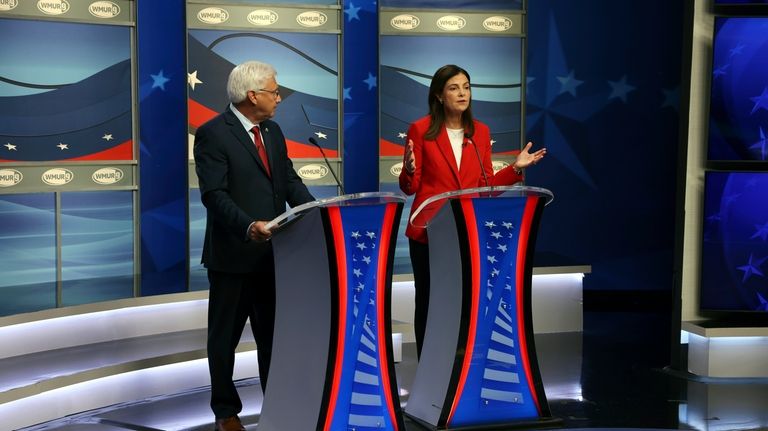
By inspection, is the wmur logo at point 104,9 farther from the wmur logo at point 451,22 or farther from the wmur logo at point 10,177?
the wmur logo at point 451,22

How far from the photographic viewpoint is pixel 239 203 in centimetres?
→ 384

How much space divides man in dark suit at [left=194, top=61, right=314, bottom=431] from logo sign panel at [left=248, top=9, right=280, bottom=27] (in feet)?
9.42

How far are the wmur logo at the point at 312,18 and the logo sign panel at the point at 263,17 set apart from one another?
6.4 inches

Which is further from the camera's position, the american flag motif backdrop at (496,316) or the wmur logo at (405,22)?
the wmur logo at (405,22)

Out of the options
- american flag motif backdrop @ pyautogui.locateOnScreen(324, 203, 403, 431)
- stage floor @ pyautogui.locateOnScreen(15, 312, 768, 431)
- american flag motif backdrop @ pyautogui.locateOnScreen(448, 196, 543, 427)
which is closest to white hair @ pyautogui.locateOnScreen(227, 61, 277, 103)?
american flag motif backdrop @ pyautogui.locateOnScreen(324, 203, 403, 431)

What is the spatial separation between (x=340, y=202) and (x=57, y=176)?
3.33 m

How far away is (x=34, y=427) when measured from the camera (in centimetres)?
424

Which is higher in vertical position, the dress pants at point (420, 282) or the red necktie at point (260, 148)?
the red necktie at point (260, 148)

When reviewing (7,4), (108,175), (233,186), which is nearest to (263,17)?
(108,175)

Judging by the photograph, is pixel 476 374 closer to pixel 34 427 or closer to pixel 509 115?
pixel 34 427

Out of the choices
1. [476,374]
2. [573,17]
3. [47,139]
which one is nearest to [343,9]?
[573,17]

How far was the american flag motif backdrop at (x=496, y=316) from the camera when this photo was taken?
3.90 meters

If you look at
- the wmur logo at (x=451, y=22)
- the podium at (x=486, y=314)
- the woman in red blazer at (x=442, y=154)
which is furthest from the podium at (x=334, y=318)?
the wmur logo at (x=451, y=22)

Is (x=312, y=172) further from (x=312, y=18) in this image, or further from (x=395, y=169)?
(x=312, y=18)
